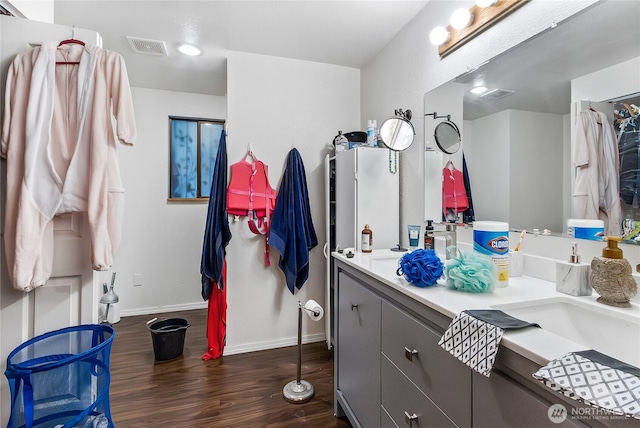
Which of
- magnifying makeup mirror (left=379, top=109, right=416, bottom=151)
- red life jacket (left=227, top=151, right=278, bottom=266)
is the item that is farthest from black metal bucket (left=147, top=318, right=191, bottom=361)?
magnifying makeup mirror (left=379, top=109, right=416, bottom=151)

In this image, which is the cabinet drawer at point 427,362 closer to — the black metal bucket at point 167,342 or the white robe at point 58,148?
the white robe at point 58,148

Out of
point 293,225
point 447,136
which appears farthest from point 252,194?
point 447,136

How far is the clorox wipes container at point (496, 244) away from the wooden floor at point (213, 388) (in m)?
1.25

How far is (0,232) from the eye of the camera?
1.29 metres

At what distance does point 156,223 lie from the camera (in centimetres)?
338

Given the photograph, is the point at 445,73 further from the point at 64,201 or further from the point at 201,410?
the point at 201,410

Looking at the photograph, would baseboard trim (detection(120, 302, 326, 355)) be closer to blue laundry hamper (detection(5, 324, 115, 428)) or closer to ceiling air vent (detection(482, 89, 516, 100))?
blue laundry hamper (detection(5, 324, 115, 428))

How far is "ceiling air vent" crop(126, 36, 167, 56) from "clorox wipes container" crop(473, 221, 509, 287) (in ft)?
8.70

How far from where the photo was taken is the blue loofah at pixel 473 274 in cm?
104

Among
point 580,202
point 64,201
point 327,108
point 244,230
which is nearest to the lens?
point 580,202

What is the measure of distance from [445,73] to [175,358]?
2858mm

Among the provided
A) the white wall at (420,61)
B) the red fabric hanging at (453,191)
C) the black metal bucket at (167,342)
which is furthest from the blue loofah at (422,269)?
the black metal bucket at (167,342)

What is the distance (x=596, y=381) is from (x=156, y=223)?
3.69 meters

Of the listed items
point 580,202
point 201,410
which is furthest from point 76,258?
point 580,202
